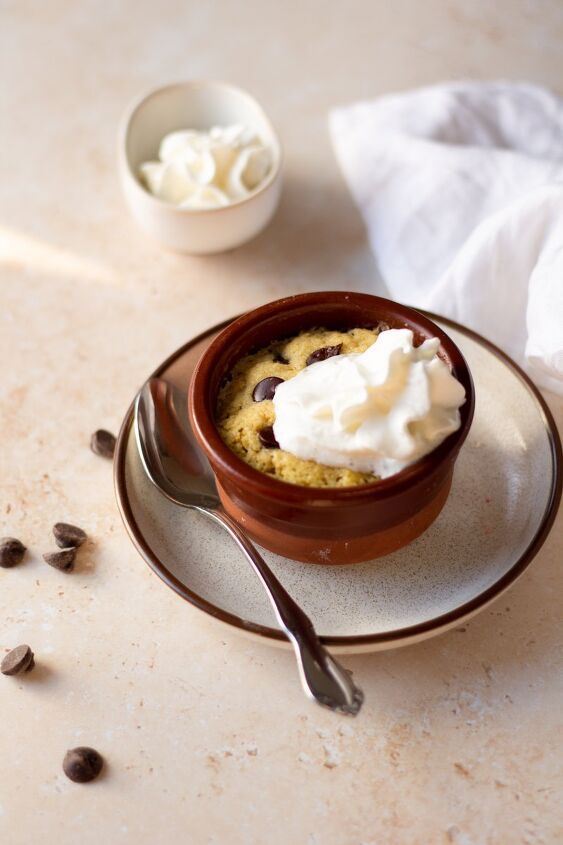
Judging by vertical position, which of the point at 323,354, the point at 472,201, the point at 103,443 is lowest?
the point at 103,443

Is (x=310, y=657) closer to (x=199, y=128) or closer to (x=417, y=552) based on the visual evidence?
(x=417, y=552)

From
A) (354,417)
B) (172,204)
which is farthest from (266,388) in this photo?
(172,204)

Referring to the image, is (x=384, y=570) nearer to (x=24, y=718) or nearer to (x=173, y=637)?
(x=173, y=637)

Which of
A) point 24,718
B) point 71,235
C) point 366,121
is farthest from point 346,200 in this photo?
point 24,718

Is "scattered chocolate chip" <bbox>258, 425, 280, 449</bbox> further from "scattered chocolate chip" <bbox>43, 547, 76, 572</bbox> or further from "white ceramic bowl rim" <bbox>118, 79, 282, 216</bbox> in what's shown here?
"white ceramic bowl rim" <bbox>118, 79, 282, 216</bbox>

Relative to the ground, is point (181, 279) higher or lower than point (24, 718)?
higher

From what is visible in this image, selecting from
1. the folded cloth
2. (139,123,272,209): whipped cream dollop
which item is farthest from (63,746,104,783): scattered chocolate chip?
(139,123,272,209): whipped cream dollop

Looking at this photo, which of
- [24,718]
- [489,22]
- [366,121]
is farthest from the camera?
[489,22]
